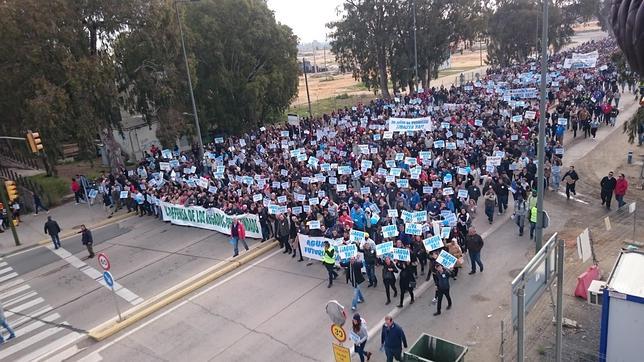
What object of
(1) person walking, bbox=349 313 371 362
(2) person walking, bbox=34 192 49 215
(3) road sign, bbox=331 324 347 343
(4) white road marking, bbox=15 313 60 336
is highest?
(3) road sign, bbox=331 324 347 343

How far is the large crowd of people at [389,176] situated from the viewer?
15.8 meters

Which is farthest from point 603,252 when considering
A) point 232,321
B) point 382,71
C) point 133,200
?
point 382,71

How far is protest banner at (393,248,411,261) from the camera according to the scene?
13317 millimetres

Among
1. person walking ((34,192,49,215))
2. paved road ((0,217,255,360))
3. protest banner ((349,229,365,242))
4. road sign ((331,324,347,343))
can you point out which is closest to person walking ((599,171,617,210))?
protest banner ((349,229,365,242))

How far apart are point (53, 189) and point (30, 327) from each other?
17.5m

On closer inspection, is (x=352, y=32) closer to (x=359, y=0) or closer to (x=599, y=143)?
(x=359, y=0)

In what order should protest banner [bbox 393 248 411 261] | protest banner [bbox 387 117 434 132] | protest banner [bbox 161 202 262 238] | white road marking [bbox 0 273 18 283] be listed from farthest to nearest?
protest banner [bbox 387 117 434 132], protest banner [bbox 161 202 262 238], white road marking [bbox 0 273 18 283], protest banner [bbox 393 248 411 261]

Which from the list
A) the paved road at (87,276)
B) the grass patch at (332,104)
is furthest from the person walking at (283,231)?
the grass patch at (332,104)

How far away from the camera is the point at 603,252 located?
48.1ft

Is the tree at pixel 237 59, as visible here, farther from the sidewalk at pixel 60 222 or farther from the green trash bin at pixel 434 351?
the green trash bin at pixel 434 351

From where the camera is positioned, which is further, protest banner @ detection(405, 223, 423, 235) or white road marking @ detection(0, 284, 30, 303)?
white road marking @ detection(0, 284, 30, 303)

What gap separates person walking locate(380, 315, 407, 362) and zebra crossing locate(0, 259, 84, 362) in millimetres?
8471

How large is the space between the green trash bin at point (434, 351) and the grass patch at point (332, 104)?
153 feet

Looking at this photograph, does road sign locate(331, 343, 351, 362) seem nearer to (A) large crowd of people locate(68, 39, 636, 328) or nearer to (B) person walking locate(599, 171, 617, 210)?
(A) large crowd of people locate(68, 39, 636, 328)
